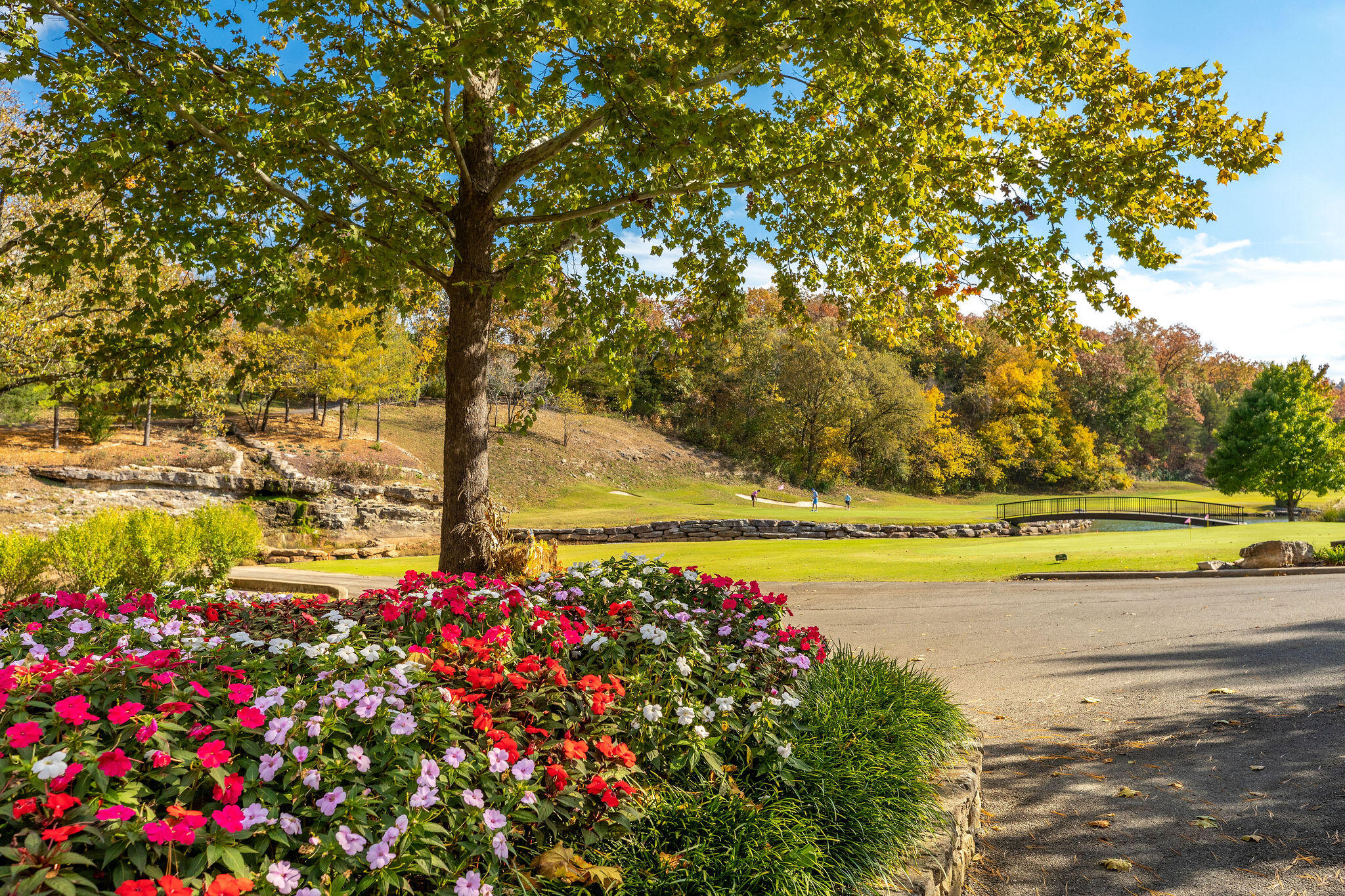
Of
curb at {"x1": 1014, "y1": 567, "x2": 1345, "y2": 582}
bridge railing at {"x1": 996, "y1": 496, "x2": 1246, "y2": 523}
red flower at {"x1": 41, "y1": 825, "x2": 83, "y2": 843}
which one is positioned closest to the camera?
red flower at {"x1": 41, "y1": 825, "x2": 83, "y2": 843}

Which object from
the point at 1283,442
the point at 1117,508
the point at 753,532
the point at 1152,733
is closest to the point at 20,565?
the point at 1152,733

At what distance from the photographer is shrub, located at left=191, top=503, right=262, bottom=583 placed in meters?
11.4

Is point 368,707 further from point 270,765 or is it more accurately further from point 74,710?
point 74,710

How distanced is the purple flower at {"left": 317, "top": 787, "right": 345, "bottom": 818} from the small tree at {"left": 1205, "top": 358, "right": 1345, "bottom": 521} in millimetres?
43275

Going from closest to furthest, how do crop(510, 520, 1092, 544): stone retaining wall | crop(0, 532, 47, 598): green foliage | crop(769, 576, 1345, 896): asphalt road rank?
1. crop(769, 576, 1345, 896): asphalt road
2. crop(0, 532, 47, 598): green foliage
3. crop(510, 520, 1092, 544): stone retaining wall

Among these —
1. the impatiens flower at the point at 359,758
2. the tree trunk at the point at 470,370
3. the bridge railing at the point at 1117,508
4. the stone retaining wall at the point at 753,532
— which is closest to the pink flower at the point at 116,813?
the impatiens flower at the point at 359,758

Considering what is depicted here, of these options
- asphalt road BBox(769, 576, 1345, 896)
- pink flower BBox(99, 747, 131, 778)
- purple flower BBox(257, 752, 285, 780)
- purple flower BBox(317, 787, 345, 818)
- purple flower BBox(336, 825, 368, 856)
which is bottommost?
asphalt road BBox(769, 576, 1345, 896)

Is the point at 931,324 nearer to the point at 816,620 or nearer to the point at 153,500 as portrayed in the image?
the point at 816,620

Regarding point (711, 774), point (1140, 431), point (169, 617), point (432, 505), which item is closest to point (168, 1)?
point (169, 617)

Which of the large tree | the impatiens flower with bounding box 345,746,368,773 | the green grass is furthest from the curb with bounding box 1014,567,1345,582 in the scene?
the impatiens flower with bounding box 345,746,368,773

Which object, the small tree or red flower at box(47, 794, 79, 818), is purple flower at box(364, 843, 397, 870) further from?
the small tree

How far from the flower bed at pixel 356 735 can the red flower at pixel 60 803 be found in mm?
12

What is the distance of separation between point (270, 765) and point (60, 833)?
0.50 m

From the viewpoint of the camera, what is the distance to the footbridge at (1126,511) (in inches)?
1283
